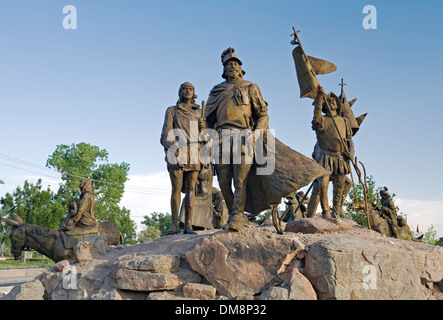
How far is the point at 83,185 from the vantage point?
416 inches

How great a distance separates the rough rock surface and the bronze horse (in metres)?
4.71

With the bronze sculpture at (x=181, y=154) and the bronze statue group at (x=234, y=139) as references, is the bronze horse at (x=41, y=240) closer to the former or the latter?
the bronze statue group at (x=234, y=139)

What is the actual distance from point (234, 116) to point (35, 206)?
2564 centimetres

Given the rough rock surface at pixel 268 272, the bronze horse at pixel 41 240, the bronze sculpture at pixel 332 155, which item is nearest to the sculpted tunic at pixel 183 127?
the rough rock surface at pixel 268 272

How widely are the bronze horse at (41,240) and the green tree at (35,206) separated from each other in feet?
61.0

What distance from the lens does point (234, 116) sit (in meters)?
6.20

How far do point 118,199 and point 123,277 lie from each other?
3193cm

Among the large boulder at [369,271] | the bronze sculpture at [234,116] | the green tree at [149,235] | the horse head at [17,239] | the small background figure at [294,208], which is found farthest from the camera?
the green tree at [149,235]

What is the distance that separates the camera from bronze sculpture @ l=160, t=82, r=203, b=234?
24.0 feet

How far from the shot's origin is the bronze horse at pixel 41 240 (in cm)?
1042

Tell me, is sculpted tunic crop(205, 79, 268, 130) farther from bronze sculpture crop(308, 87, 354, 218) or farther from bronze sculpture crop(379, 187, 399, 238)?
bronze sculpture crop(379, 187, 399, 238)

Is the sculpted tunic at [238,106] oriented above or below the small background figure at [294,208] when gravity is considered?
above
